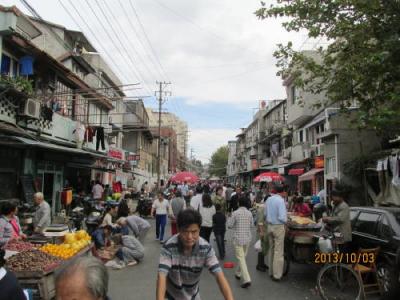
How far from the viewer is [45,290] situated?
241 inches

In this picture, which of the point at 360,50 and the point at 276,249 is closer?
the point at 276,249

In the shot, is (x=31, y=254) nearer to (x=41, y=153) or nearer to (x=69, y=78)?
(x=41, y=153)

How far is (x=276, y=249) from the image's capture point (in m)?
8.55

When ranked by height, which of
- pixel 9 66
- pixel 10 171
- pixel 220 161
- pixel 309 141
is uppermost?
pixel 220 161

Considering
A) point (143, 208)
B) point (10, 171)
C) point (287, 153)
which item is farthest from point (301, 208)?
point (287, 153)

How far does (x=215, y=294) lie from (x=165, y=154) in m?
69.1

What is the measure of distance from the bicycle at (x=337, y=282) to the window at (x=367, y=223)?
5.09 feet

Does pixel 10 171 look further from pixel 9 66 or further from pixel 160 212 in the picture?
pixel 160 212

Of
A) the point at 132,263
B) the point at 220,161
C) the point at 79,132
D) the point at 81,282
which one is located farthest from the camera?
the point at 220,161

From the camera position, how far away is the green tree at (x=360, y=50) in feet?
31.4

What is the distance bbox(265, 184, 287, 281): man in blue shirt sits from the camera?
27.7ft

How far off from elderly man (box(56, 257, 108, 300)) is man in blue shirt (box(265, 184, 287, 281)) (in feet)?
22.3

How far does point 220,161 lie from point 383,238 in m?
115

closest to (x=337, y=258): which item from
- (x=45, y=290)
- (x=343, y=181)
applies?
(x=45, y=290)
